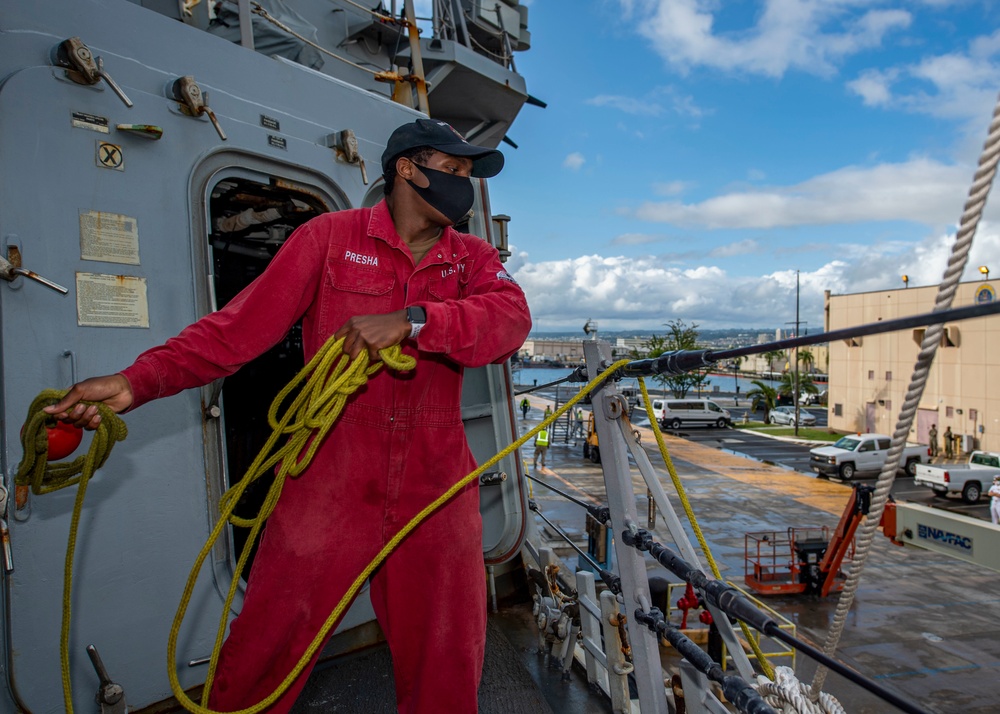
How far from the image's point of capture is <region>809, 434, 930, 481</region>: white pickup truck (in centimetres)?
2212

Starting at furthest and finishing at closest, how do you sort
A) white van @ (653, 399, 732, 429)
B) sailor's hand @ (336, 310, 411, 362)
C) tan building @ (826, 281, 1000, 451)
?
white van @ (653, 399, 732, 429) < tan building @ (826, 281, 1000, 451) < sailor's hand @ (336, 310, 411, 362)

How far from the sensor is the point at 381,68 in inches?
243

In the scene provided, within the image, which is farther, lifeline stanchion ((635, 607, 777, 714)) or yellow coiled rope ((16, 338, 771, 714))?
yellow coiled rope ((16, 338, 771, 714))

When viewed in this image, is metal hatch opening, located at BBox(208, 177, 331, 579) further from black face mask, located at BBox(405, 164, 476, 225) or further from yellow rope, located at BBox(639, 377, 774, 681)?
yellow rope, located at BBox(639, 377, 774, 681)

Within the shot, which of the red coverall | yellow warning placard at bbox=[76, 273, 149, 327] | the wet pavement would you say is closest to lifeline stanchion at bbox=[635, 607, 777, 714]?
the red coverall

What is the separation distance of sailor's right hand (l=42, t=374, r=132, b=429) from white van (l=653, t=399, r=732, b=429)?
112 feet

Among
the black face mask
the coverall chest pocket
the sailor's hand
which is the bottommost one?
the sailor's hand

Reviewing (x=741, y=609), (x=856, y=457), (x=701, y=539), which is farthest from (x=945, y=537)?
(x=856, y=457)

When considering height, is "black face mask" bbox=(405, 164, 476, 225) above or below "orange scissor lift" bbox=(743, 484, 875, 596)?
above

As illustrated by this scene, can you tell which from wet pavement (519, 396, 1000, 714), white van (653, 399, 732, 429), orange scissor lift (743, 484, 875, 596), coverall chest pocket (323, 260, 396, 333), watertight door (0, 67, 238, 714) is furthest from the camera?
white van (653, 399, 732, 429)

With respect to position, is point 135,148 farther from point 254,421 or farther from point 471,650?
point 471,650

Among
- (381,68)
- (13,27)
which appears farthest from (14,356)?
(381,68)

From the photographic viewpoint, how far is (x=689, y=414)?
35.2 meters

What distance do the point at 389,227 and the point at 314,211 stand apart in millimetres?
1700
